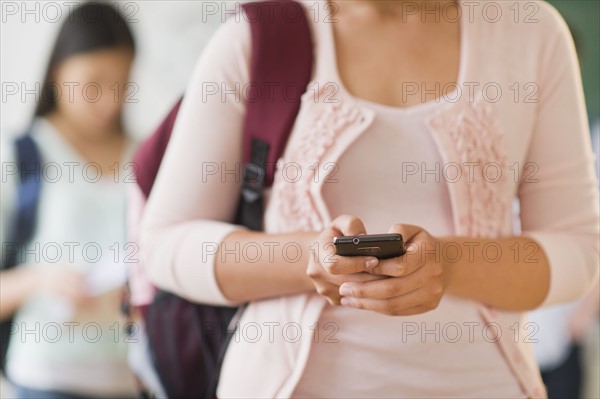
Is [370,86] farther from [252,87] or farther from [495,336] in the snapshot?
[495,336]

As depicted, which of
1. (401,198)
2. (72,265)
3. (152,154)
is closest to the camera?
(401,198)

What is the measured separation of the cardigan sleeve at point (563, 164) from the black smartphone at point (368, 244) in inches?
8.6

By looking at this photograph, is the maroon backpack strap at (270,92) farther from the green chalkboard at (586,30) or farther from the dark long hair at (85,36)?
the green chalkboard at (586,30)

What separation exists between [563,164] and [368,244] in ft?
0.94

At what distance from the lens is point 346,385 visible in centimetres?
75

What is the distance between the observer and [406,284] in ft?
2.26

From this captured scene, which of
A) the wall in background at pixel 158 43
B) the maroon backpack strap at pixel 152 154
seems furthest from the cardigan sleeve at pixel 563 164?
the wall in background at pixel 158 43

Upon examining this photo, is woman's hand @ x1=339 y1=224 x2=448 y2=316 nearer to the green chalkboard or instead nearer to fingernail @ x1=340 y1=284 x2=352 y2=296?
fingernail @ x1=340 y1=284 x2=352 y2=296

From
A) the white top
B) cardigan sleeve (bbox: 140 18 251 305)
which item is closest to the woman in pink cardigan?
cardigan sleeve (bbox: 140 18 251 305)

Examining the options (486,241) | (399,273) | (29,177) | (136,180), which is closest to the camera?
(399,273)

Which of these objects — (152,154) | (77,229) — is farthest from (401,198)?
(77,229)

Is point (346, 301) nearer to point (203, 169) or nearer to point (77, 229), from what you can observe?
point (203, 169)

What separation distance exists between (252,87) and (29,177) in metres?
0.57

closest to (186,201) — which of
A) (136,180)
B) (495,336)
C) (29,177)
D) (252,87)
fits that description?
(252,87)
